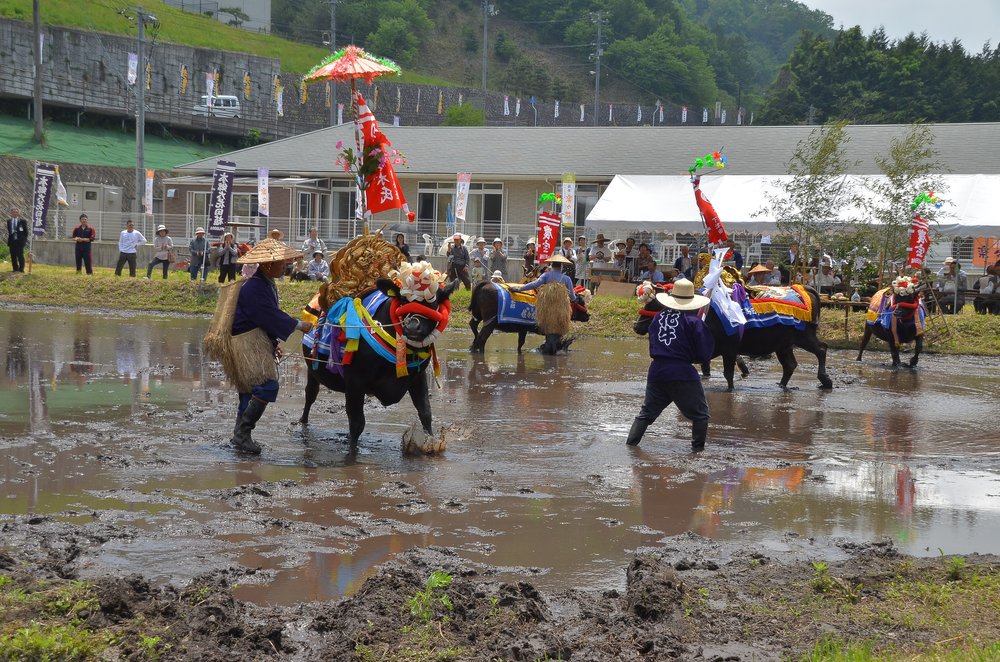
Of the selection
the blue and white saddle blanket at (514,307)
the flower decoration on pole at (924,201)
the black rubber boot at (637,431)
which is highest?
the flower decoration on pole at (924,201)

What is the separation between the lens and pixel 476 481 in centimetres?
872

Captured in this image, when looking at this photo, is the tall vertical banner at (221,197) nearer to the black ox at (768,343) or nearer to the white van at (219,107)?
the black ox at (768,343)

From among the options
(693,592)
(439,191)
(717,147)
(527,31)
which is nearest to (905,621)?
(693,592)

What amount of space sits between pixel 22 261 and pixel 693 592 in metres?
26.2

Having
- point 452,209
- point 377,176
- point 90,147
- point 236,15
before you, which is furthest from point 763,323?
point 236,15

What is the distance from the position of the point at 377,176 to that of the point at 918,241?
49.6 feet

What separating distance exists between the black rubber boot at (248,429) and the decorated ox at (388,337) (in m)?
0.80

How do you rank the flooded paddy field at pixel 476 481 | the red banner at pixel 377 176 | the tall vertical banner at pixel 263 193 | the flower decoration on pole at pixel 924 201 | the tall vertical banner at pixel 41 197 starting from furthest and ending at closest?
the tall vertical banner at pixel 263 193 < the tall vertical banner at pixel 41 197 < the flower decoration on pole at pixel 924 201 < the red banner at pixel 377 176 < the flooded paddy field at pixel 476 481

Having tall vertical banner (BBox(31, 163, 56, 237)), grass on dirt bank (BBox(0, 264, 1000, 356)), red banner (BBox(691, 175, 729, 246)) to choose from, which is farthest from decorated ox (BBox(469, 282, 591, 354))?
tall vertical banner (BBox(31, 163, 56, 237))

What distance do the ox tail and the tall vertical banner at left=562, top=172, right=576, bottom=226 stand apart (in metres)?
13.3

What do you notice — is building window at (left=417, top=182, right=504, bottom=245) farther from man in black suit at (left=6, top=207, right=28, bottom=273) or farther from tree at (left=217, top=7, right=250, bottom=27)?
tree at (left=217, top=7, right=250, bottom=27)

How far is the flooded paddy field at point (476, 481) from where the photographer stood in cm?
667

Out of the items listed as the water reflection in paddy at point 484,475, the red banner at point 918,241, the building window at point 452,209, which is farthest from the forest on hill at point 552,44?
the water reflection in paddy at point 484,475

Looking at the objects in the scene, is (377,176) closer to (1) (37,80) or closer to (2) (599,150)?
(2) (599,150)
